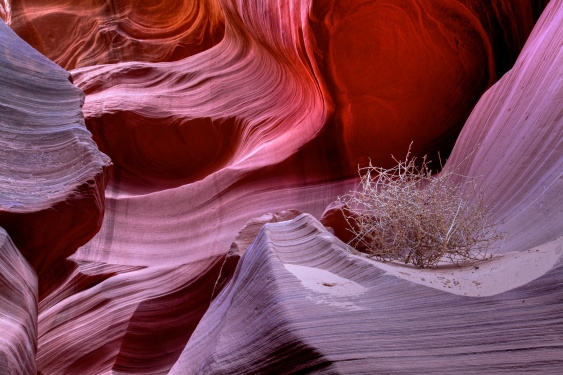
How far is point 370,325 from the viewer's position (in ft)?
6.63

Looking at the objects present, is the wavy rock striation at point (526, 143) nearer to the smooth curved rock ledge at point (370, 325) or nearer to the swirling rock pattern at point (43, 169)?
the smooth curved rock ledge at point (370, 325)

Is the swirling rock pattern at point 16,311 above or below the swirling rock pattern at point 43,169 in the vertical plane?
below

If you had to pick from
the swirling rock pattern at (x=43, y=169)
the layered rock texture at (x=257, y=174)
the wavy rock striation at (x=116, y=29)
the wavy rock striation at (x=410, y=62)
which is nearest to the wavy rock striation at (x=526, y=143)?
the layered rock texture at (x=257, y=174)

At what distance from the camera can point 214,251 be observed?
19.7ft

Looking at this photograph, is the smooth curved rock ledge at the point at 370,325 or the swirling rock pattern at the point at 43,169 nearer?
the smooth curved rock ledge at the point at 370,325

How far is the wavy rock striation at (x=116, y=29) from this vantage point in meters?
9.95

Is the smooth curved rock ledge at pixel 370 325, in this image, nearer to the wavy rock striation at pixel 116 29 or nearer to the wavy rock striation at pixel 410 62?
the wavy rock striation at pixel 410 62

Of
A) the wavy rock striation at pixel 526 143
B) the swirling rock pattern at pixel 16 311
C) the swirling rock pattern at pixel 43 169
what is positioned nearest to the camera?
the swirling rock pattern at pixel 16 311

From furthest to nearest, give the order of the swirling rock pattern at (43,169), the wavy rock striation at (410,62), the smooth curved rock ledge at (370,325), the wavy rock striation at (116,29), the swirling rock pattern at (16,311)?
the wavy rock striation at (116,29)
the wavy rock striation at (410,62)
the swirling rock pattern at (43,169)
the swirling rock pattern at (16,311)
the smooth curved rock ledge at (370,325)

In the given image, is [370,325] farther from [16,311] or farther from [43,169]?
[43,169]

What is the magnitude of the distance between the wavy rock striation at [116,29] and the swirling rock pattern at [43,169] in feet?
18.6

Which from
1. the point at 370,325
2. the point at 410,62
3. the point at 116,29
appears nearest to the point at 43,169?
the point at 370,325

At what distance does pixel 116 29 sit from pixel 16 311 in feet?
26.6

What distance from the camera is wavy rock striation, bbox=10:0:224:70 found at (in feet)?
32.7
